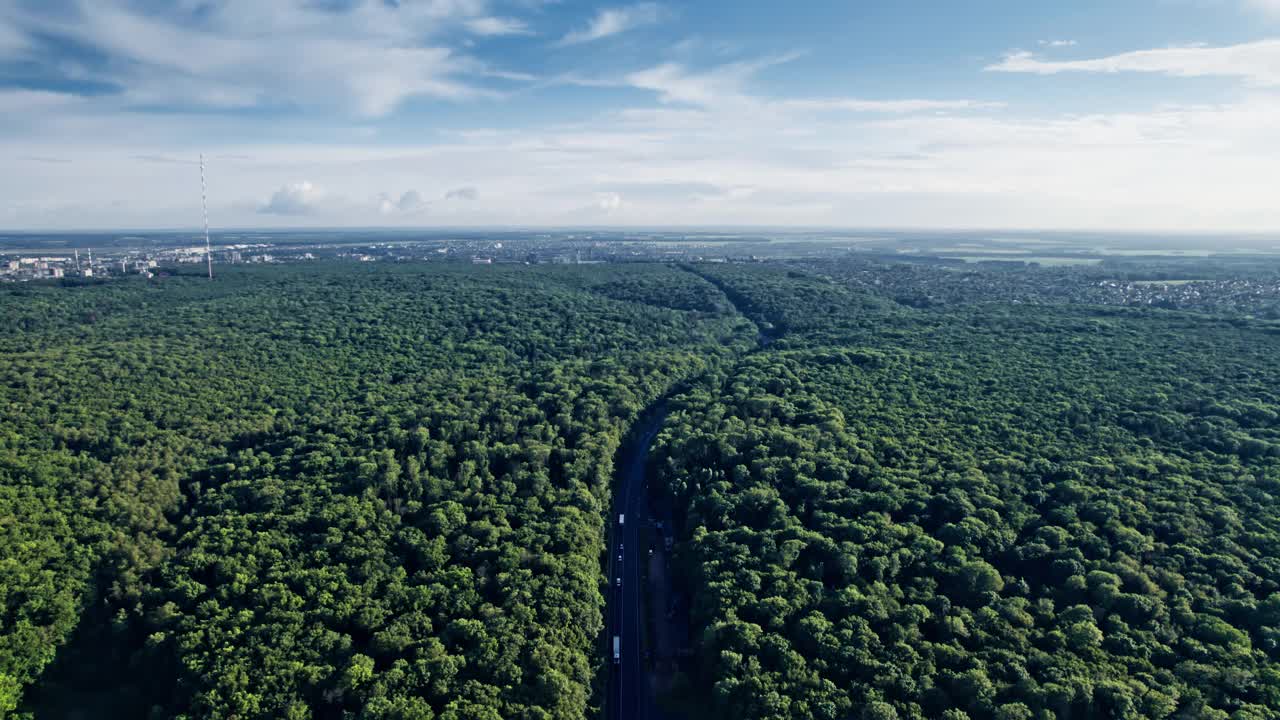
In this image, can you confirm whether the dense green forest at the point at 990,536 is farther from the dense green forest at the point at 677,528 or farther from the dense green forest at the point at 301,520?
the dense green forest at the point at 301,520

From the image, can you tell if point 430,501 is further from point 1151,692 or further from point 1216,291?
point 1216,291

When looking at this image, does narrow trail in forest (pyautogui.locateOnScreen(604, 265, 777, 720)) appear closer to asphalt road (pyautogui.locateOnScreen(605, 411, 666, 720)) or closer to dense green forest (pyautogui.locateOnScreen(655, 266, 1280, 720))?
asphalt road (pyautogui.locateOnScreen(605, 411, 666, 720))

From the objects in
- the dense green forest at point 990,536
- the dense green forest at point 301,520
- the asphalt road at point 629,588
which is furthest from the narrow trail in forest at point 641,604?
the dense green forest at point 990,536

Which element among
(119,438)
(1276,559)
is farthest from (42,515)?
(1276,559)

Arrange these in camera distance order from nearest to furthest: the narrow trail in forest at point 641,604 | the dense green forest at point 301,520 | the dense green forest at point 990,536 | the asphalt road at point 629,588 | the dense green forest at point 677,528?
the dense green forest at point 990,536 < the dense green forest at point 677,528 < the dense green forest at point 301,520 < the asphalt road at point 629,588 < the narrow trail in forest at point 641,604

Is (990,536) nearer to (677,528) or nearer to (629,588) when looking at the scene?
(677,528)
